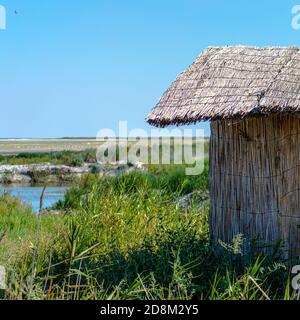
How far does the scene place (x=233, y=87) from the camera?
7.22m

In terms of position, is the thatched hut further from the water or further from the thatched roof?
the water

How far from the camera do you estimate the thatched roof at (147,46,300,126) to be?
6750mm

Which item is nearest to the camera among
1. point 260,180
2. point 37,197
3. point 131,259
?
point 260,180

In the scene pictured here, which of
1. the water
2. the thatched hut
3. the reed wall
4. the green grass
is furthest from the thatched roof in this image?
the water

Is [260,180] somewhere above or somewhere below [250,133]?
below

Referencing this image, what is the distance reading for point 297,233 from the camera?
6973 millimetres

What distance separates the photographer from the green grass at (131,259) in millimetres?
6023

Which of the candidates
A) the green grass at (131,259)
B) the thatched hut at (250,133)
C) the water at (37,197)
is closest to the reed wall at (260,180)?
the thatched hut at (250,133)

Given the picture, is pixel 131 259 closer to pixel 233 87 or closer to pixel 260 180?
pixel 260 180

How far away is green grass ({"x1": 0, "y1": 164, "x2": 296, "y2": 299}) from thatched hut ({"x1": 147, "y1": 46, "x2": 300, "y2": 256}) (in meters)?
0.37

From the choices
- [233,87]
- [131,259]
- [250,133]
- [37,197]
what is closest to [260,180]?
[250,133]

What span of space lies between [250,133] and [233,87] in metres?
0.49

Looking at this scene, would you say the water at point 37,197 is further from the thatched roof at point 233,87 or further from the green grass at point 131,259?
the thatched roof at point 233,87
